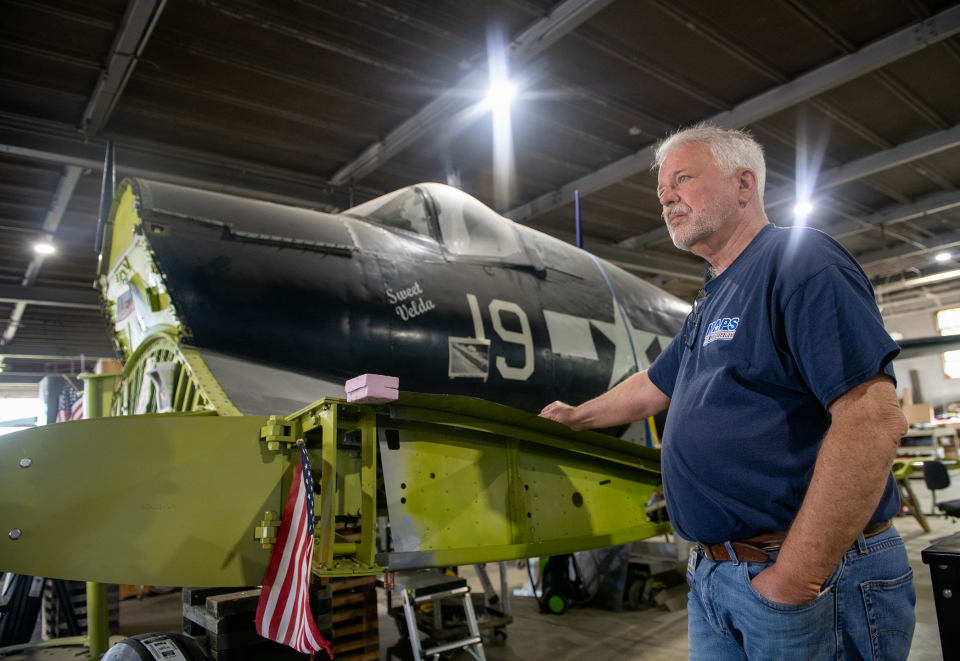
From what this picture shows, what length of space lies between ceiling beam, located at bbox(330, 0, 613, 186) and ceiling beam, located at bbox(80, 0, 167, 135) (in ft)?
10.1

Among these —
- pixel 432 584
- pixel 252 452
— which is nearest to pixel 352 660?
pixel 432 584

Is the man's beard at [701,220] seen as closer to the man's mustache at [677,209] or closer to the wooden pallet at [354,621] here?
the man's mustache at [677,209]

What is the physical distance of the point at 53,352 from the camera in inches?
874

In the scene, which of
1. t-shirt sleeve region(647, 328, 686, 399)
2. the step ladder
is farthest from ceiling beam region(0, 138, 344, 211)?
t-shirt sleeve region(647, 328, 686, 399)

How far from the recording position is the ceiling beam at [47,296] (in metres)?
14.1

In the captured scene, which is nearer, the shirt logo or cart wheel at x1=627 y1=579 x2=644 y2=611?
the shirt logo

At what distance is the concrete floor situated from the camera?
15.2 feet

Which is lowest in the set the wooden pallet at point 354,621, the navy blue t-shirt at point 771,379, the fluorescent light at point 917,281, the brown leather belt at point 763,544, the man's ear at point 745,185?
the wooden pallet at point 354,621

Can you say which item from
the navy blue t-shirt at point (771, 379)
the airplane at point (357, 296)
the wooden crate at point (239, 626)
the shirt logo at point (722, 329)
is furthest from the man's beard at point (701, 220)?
the wooden crate at point (239, 626)

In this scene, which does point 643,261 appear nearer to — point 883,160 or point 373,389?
point 883,160

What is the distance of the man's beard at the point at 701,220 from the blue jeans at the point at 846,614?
2.89ft

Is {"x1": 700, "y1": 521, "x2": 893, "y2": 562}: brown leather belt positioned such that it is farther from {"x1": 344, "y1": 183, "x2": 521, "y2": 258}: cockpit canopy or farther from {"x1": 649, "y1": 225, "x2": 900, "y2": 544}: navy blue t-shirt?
{"x1": 344, "y1": 183, "x2": 521, "y2": 258}: cockpit canopy

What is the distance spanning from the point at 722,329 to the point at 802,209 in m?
11.2

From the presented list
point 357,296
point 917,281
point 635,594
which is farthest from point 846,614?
point 917,281
